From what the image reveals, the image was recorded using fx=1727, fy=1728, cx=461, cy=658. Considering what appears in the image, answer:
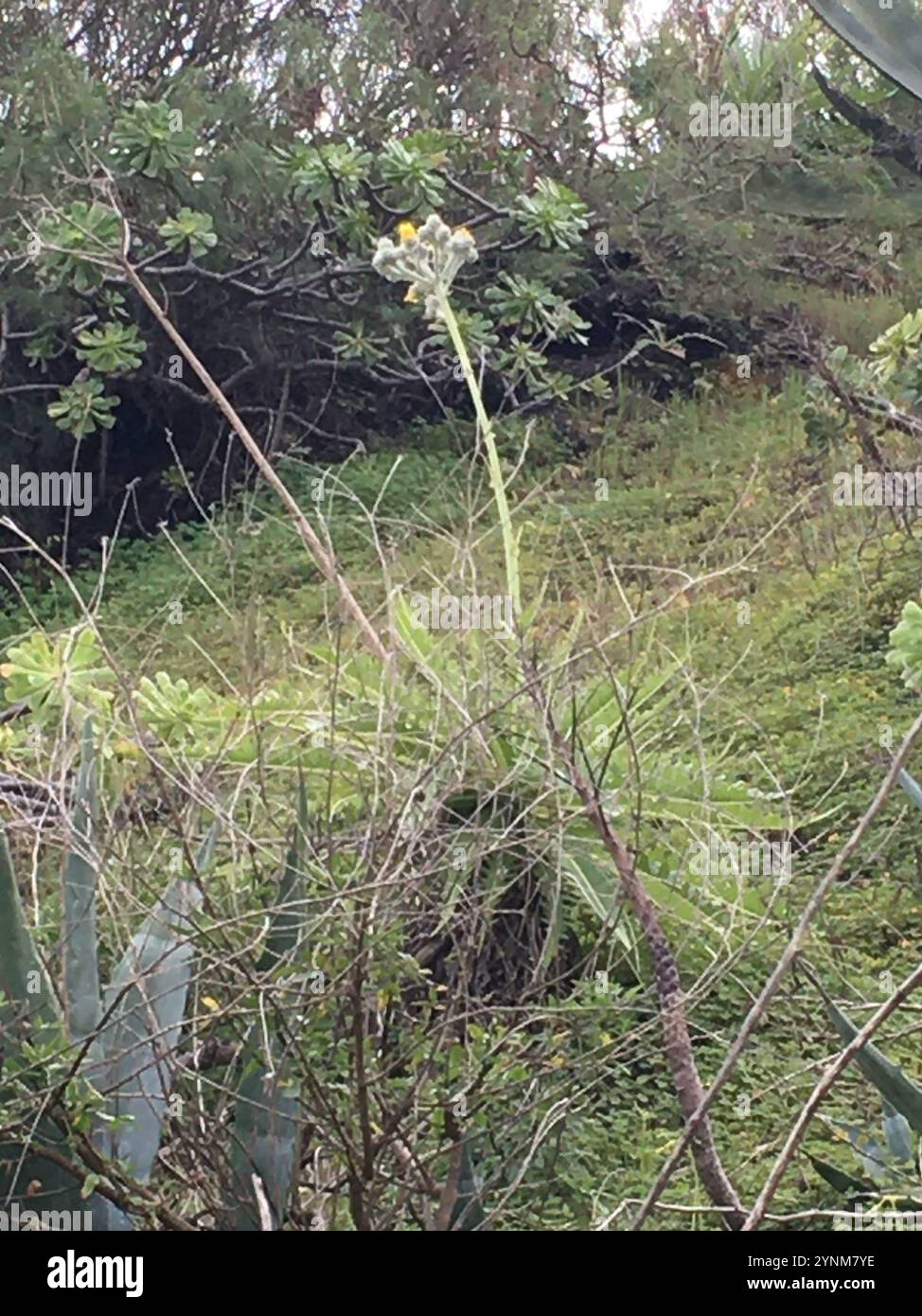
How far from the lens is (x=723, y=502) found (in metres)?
7.44

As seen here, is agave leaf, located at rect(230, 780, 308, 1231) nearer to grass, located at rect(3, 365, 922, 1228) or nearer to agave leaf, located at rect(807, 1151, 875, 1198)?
grass, located at rect(3, 365, 922, 1228)

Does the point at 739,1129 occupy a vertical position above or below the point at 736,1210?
below

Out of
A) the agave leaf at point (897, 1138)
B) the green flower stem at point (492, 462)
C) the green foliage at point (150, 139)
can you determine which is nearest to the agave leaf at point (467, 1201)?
the agave leaf at point (897, 1138)

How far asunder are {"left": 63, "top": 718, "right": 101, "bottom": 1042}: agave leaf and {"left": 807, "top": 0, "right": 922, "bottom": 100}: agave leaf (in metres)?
2.32

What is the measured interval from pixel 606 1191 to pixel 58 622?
12.3 ft

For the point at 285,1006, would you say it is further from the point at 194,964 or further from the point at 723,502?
the point at 723,502

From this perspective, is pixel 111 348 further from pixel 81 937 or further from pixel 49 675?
pixel 81 937

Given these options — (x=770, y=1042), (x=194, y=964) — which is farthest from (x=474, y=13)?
(x=194, y=964)

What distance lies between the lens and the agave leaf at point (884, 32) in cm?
371

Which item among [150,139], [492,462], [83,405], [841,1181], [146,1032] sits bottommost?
[841,1181]

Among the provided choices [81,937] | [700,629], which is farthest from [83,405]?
Answer: [81,937]

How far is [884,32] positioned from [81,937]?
258 cm

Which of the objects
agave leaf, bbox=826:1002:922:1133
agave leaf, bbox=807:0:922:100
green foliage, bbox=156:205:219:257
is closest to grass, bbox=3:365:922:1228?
agave leaf, bbox=826:1002:922:1133

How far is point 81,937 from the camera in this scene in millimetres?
2604
